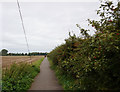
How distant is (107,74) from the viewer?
2.47 m

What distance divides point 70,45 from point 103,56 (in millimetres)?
3669

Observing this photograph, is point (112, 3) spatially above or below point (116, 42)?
above

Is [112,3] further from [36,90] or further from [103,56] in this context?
[36,90]

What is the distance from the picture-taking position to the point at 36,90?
4621mm

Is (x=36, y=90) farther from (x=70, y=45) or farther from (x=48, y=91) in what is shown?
(x=70, y=45)

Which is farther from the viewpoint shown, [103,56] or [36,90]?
[36,90]

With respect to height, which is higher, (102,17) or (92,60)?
(102,17)

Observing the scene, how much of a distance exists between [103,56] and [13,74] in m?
4.20

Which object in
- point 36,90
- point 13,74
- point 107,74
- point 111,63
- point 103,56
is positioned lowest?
point 36,90

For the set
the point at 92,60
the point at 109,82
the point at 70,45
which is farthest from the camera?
the point at 70,45

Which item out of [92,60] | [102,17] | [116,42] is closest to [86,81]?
[92,60]

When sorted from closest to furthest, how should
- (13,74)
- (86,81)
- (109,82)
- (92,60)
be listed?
(109,82), (92,60), (86,81), (13,74)

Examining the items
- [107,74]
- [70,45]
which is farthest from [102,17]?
[70,45]

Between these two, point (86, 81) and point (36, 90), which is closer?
point (86, 81)
